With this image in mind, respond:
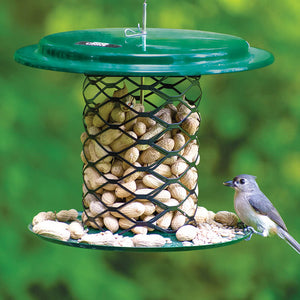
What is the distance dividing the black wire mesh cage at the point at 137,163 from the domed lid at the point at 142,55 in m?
0.17

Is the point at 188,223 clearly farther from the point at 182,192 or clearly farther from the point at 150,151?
the point at 150,151

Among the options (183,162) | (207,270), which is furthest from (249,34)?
(183,162)

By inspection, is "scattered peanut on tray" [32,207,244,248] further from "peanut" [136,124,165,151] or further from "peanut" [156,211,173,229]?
"peanut" [136,124,165,151]

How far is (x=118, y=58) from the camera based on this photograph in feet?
6.57

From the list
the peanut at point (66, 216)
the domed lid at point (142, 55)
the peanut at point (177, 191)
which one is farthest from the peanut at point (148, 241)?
the domed lid at point (142, 55)

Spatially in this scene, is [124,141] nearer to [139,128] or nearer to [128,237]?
[139,128]

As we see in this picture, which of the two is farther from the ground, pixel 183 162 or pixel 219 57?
pixel 219 57

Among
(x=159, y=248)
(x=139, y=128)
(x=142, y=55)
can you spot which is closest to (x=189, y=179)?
(x=139, y=128)

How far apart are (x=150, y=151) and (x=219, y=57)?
457mm

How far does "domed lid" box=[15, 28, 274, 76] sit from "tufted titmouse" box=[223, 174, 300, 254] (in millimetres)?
643

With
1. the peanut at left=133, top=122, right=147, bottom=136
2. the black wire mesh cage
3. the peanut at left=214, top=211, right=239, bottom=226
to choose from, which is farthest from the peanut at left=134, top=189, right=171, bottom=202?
the peanut at left=214, top=211, right=239, bottom=226

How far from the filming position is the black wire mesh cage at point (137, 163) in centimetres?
235

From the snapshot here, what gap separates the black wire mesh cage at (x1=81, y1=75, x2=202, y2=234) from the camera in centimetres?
235

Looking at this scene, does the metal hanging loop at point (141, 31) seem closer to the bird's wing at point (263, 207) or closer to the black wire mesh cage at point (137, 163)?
the black wire mesh cage at point (137, 163)
